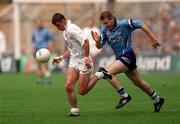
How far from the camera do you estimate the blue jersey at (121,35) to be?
15.5 metres

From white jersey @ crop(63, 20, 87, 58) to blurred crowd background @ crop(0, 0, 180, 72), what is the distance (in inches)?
821

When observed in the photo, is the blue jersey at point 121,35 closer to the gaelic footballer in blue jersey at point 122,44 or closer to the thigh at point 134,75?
the gaelic footballer in blue jersey at point 122,44

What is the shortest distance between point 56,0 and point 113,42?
77.7ft

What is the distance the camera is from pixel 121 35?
1549 cm

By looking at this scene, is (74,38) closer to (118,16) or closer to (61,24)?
(61,24)

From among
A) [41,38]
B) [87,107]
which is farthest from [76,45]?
[41,38]

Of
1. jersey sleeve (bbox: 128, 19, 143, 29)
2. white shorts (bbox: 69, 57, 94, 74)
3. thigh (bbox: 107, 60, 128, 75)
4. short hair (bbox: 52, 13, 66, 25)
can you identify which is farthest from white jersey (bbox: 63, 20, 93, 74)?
jersey sleeve (bbox: 128, 19, 143, 29)

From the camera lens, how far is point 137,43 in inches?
1452

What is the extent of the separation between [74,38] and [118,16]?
23.2 metres

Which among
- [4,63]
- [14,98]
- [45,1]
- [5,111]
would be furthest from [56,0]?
[5,111]

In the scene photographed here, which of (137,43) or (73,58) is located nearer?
A: (73,58)

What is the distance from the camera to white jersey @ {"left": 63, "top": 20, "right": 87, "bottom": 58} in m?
14.8

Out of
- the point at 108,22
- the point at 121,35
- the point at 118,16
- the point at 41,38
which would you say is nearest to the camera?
the point at 108,22

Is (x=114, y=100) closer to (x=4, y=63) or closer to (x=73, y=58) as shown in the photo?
(x=73, y=58)
